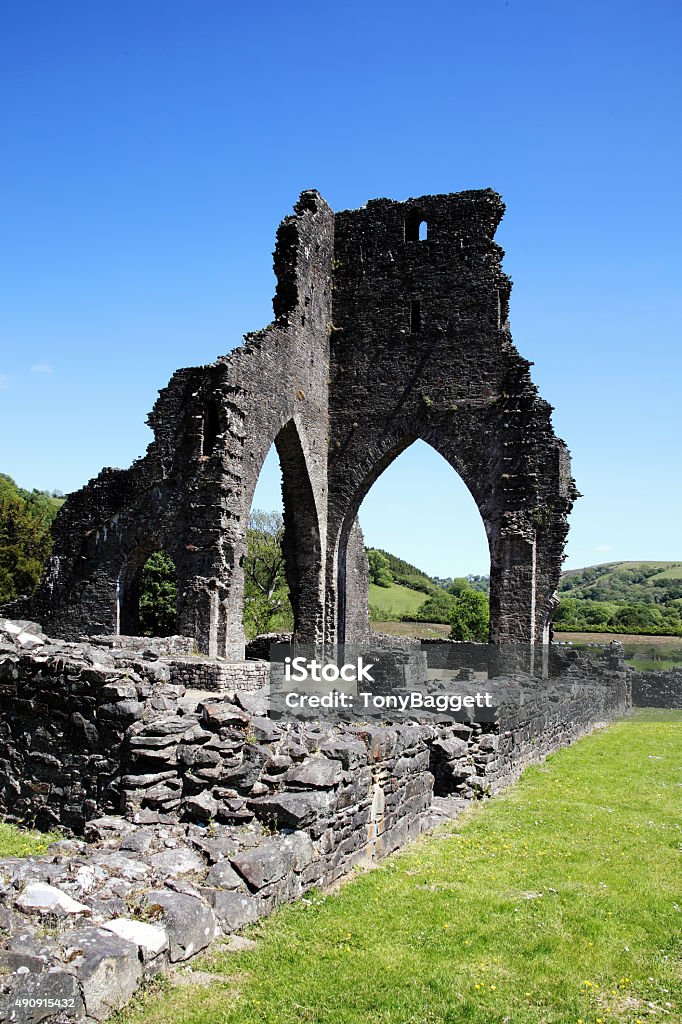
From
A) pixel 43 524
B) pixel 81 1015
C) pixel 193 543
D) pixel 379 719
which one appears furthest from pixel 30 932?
pixel 43 524

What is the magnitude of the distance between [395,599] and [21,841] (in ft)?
212

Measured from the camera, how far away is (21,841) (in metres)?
6.80

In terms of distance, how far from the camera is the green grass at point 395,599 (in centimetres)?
6571

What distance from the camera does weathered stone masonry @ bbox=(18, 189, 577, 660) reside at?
1866 cm

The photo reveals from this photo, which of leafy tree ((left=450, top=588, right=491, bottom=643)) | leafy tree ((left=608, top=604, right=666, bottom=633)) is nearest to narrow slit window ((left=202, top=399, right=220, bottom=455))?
leafy tree ((left=450, top=588, right=491, bottom=643))

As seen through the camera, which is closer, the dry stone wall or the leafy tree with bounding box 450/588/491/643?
the dry stone wall

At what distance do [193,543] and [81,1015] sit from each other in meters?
14.9

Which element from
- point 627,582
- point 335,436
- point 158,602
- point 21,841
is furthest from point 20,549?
point 627,582

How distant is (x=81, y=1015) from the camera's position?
12.0 feet

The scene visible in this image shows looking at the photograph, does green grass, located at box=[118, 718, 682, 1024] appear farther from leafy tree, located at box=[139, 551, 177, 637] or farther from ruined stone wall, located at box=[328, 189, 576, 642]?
leafy tree, located at box=[139, 551, 177, 637]

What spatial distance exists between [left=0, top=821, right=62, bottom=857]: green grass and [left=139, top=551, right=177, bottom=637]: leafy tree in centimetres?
2439

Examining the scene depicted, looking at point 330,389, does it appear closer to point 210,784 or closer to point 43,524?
point 210,784

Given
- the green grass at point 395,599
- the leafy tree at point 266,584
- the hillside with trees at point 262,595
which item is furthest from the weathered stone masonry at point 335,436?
the green grass at point 395,599

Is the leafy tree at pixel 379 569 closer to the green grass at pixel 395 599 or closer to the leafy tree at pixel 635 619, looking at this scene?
the green grass at pixel 395 599
